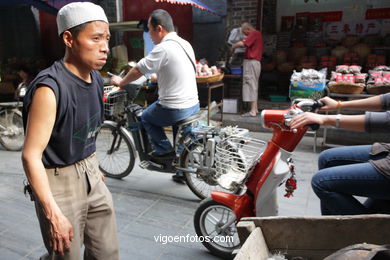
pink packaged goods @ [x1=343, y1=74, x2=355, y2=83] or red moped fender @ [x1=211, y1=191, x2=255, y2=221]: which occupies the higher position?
pink packaged goods @ [x1=343, y1=74, x2=355, y2=83]

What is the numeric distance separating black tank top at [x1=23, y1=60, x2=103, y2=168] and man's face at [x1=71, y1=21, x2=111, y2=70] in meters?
0.10

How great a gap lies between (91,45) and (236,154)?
1.52 metres

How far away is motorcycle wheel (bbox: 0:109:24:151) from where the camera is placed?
599cm

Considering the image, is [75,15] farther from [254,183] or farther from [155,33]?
[155,33]

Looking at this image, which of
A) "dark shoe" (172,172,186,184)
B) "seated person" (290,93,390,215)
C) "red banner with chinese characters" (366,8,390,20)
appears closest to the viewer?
"seated person" (290,93,390,215)

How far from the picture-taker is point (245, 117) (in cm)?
738

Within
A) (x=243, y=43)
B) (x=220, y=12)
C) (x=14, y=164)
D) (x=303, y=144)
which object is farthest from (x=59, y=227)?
(x=220, y=12)

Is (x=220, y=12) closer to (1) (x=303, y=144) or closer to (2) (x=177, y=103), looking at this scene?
(1) (x=303, y=144)

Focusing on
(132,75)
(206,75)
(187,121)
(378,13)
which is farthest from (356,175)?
(378,13)

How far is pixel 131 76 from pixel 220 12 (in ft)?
16.7

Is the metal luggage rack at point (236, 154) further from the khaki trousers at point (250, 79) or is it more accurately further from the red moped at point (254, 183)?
the khaki trousers at point (250, 79)

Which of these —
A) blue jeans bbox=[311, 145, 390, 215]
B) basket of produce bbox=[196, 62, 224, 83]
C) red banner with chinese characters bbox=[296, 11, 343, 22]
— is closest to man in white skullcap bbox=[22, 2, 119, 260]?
blue jeans bbox=[311, 145, 390, 215]

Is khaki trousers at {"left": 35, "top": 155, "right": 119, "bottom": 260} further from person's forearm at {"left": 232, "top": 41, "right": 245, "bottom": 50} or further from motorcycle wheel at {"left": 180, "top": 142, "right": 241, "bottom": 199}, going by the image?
person's forearm at {"left": 232, "top": 41, "right": 245, "bottom": 50}

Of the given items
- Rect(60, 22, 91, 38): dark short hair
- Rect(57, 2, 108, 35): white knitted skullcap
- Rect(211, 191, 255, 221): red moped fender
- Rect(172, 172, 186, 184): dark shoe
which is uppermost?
Rect(57, 2, 108, 35): white knitted skullcap
